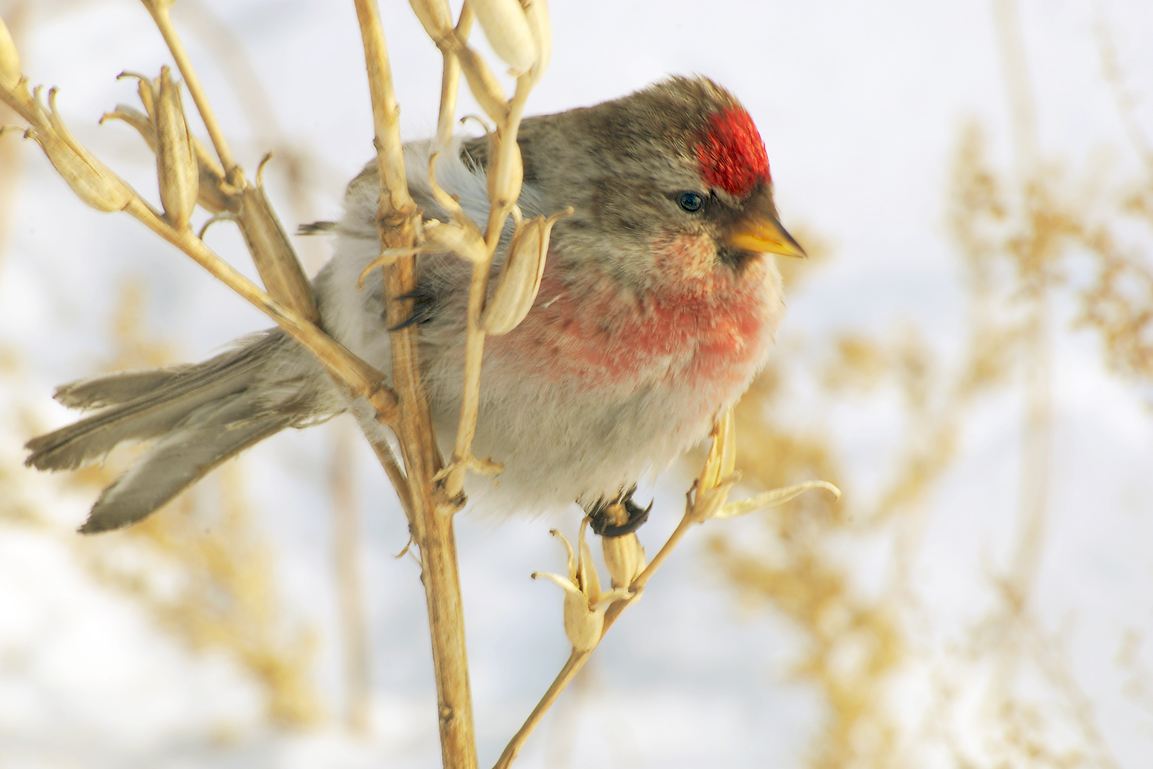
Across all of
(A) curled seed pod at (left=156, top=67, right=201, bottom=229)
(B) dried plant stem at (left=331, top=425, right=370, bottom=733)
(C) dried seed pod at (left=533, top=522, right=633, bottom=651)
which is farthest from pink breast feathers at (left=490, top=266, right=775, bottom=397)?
(B) dried plant stem at (left=331, top=425, right=370, bottom=733)

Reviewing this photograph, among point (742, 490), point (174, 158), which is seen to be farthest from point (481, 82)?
point (742, 490)

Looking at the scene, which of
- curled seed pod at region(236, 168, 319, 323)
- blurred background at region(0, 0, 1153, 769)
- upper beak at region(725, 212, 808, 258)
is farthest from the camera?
blurred background at region(0, 0, 1153, 769)

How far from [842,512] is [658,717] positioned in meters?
1.03

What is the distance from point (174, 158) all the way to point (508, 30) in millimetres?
251

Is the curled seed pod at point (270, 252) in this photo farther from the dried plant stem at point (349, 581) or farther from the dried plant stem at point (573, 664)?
the dried plant stem at point (349, 581)

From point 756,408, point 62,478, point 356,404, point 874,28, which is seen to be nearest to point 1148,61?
point 874,28

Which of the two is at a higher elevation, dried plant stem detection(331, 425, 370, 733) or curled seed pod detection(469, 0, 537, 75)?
curled seed pod detection(469, 0, 537, 75)

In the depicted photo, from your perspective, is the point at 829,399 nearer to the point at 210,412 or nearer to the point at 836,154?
the point at 836,154

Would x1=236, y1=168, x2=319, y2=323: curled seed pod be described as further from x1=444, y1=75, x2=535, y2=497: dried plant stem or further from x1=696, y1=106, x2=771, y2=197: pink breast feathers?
x1=696, y1=106, x2=771, y2=197: pink breast feathers

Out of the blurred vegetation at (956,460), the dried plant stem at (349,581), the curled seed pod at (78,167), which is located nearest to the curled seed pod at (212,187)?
the curled seed pod at (78,167)

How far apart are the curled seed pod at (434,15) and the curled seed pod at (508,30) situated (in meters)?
0.04

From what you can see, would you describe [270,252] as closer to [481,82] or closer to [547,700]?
[481,82]

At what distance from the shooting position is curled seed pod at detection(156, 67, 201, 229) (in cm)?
80

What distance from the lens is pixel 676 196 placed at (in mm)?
1164
